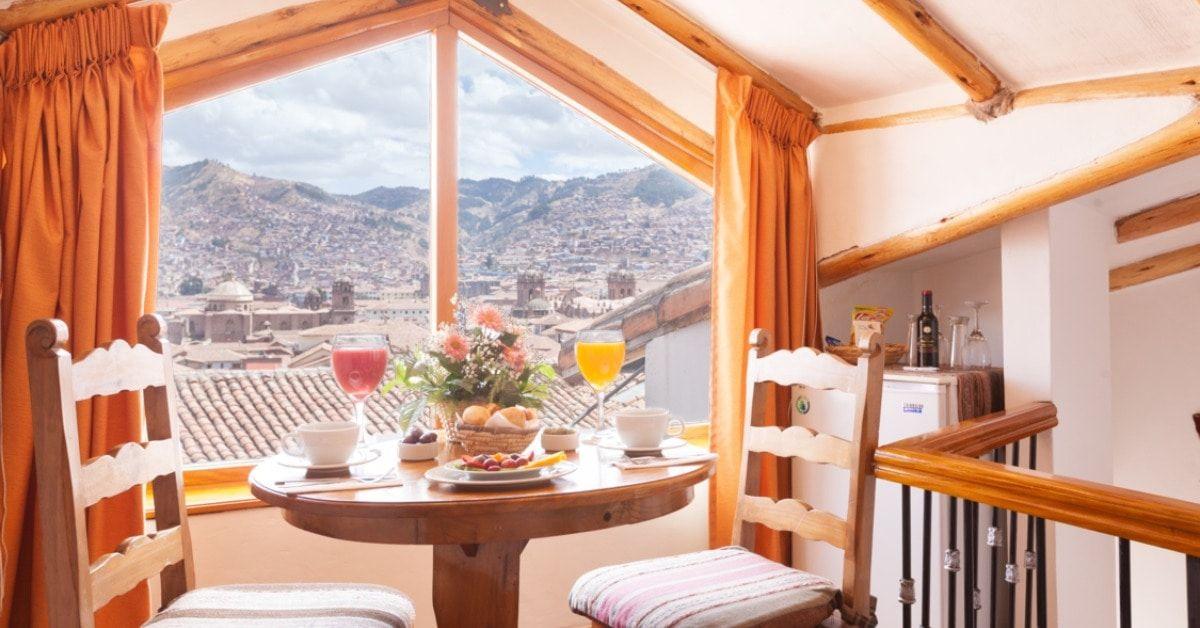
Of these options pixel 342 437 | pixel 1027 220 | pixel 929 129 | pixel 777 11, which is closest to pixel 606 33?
pixel 777 11

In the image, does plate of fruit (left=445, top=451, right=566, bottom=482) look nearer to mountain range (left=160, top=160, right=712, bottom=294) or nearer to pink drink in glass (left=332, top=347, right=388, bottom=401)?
pink drink in glass (left=332, top=347, right=388, bottom=401)

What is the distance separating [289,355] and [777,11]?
6.48ft

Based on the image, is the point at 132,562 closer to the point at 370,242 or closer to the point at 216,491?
the point at 216,491

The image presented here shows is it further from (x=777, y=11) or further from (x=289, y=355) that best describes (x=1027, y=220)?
(x=289, y=355)

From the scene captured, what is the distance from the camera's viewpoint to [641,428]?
1945mm

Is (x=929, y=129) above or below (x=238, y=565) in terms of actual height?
above

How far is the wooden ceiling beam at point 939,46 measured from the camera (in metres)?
2.45

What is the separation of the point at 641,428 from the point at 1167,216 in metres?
2.73

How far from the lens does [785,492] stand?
3260mm

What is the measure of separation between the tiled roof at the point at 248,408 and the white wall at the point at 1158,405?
13.3 ft

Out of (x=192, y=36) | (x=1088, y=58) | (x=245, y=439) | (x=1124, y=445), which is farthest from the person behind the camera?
(x=1124, y=445)

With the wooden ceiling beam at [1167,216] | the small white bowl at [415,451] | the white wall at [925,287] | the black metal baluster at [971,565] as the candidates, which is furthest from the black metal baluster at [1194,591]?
the wooden ceiling beam at [1167,216]

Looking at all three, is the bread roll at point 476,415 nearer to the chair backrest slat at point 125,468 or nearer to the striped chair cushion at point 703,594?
the striped chair cushion at point 703,594

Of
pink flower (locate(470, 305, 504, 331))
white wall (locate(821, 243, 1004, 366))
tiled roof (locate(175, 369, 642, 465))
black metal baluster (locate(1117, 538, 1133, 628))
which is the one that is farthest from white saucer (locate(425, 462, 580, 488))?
white wall (locate(821, 243, 1004, 366))
